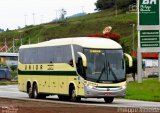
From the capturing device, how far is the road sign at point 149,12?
5669cm

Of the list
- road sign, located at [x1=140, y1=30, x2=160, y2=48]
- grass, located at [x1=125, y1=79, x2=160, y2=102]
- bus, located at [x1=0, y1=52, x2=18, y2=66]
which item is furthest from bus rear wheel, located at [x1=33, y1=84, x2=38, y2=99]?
bus, located at [x1=0, y1=52, x2=18, y2=66]

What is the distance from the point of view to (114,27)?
175750 millimetres

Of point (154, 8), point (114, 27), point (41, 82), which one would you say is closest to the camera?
point (41, 82)

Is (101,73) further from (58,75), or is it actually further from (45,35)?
(45,35)

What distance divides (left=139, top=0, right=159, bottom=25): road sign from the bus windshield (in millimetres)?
21522

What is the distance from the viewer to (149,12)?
5703 cm

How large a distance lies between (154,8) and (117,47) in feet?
69.5

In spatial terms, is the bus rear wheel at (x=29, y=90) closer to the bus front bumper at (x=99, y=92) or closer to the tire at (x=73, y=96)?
the tire at (x=73, y=96)

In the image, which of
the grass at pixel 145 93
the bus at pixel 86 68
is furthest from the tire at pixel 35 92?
the grass at pixel 145 93

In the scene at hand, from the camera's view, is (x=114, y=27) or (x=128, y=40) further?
(x=114, y=27)

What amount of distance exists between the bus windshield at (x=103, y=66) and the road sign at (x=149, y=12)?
21.5m

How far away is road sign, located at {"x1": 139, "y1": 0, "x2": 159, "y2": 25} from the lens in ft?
186

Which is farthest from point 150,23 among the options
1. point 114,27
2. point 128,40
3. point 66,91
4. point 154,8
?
point 114,27

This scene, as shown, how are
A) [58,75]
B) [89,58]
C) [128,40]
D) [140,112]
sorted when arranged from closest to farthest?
[140,112] → [89,58] → [58,75] → [128,40]
